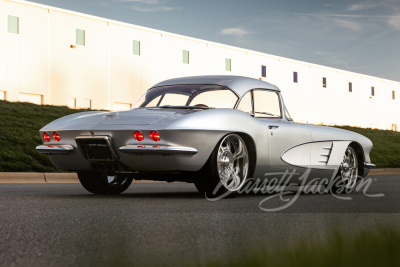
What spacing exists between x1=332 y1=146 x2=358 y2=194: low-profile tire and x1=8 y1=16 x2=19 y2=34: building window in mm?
29632

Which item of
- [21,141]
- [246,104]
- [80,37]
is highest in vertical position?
[80,37]

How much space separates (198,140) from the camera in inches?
285

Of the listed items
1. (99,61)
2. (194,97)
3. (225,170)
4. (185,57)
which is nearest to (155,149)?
(225,170)

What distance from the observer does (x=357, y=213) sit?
6.62 meters

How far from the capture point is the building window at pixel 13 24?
3562 centimetres

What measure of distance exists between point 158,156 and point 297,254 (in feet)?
14.1

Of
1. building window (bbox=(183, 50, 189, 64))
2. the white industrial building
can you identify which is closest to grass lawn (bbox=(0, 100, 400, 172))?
the white industrial building

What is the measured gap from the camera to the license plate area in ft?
23.8

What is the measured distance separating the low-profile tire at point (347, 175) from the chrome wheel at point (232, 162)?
2.21m

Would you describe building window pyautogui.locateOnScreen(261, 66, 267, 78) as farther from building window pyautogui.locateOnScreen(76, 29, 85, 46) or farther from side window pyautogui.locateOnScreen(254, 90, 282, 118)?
side window pyautogui.locateOnScreen(254, 90, 282, 118)

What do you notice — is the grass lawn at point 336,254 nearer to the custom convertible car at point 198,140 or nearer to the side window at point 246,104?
the custom convertible car at point 198,140

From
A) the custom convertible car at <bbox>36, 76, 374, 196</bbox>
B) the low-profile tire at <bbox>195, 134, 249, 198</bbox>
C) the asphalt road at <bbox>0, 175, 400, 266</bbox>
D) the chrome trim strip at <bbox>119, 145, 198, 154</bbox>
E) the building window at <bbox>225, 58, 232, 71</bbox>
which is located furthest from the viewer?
the building window at <bbox>225, 58, 232, 71</bbox>

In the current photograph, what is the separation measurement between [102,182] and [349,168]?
392 cm

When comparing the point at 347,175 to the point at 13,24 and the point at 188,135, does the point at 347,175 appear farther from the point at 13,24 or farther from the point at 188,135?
the point at 13,24
